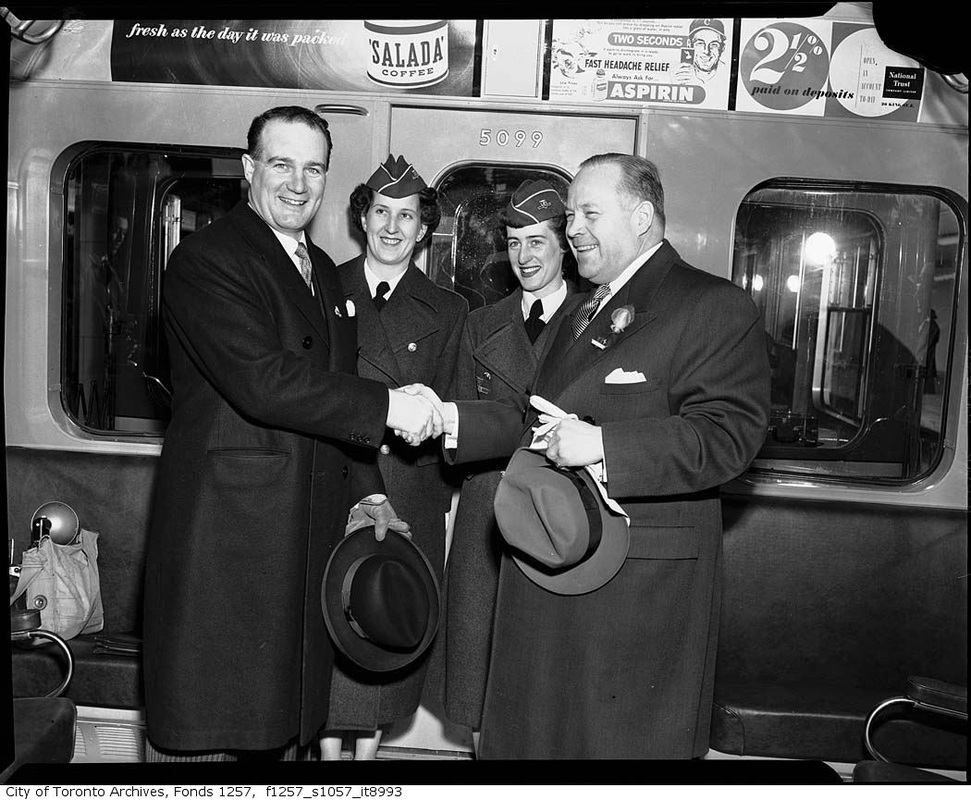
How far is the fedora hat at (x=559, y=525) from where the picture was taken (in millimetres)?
2312

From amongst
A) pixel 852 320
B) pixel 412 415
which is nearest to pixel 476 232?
pixel 412 415

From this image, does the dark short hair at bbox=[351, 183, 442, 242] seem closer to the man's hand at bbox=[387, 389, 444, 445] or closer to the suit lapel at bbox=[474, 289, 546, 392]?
the suit lapel at bbox=[474, 289, 546, 392]

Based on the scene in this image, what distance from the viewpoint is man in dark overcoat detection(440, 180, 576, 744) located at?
3178 millimetres

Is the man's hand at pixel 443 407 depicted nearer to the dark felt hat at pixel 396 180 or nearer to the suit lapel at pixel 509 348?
the suit lapel at pixel 509 348

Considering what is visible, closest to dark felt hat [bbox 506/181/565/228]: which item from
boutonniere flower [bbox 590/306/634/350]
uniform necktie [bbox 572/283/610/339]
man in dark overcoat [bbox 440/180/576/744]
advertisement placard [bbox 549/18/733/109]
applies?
man in dark overcoat [bbox 440/180/576/744]

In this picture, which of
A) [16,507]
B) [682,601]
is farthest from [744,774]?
[16,507]

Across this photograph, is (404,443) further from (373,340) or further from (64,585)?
(64,585)

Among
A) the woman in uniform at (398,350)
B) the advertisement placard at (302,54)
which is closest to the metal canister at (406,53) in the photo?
the advertisement placard at (302,54)

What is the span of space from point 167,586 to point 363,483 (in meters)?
0.65

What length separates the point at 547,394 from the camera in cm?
257

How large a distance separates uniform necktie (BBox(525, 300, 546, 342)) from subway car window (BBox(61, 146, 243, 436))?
3.87 feet

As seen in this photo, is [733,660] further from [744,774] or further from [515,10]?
[515,10]

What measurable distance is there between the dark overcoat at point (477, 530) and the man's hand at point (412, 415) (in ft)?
1.39

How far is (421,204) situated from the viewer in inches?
127
